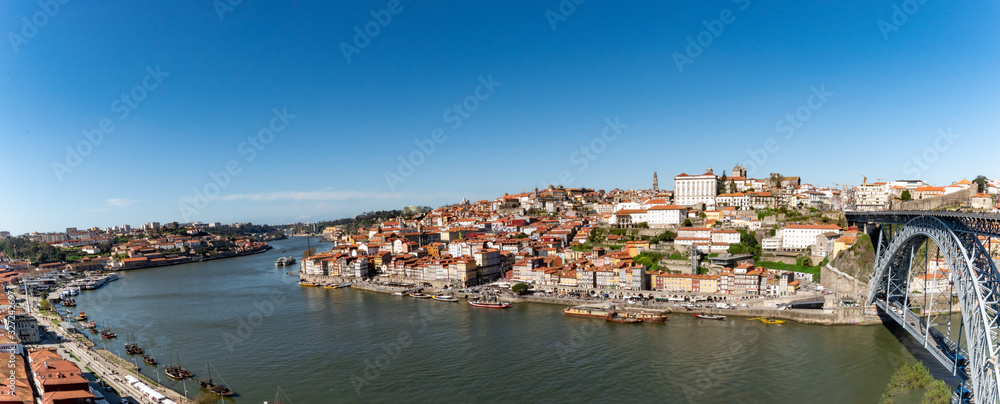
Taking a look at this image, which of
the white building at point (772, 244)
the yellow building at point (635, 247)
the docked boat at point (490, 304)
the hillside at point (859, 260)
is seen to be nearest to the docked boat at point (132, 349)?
the docked boat at point (490, 304)

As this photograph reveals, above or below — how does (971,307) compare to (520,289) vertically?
above

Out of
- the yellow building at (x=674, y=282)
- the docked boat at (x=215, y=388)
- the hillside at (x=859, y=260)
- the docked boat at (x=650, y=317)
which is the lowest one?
the docked boat at (x=215, y=388)

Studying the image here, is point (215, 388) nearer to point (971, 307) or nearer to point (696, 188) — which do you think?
point (971, 307)

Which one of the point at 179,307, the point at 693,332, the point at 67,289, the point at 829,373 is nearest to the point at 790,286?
the point at 693,332

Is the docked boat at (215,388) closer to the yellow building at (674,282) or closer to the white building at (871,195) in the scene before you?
the yellow building at (674,282)

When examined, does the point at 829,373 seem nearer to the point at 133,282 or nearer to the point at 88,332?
the point at 88,332

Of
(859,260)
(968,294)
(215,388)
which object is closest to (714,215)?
(859,260)
